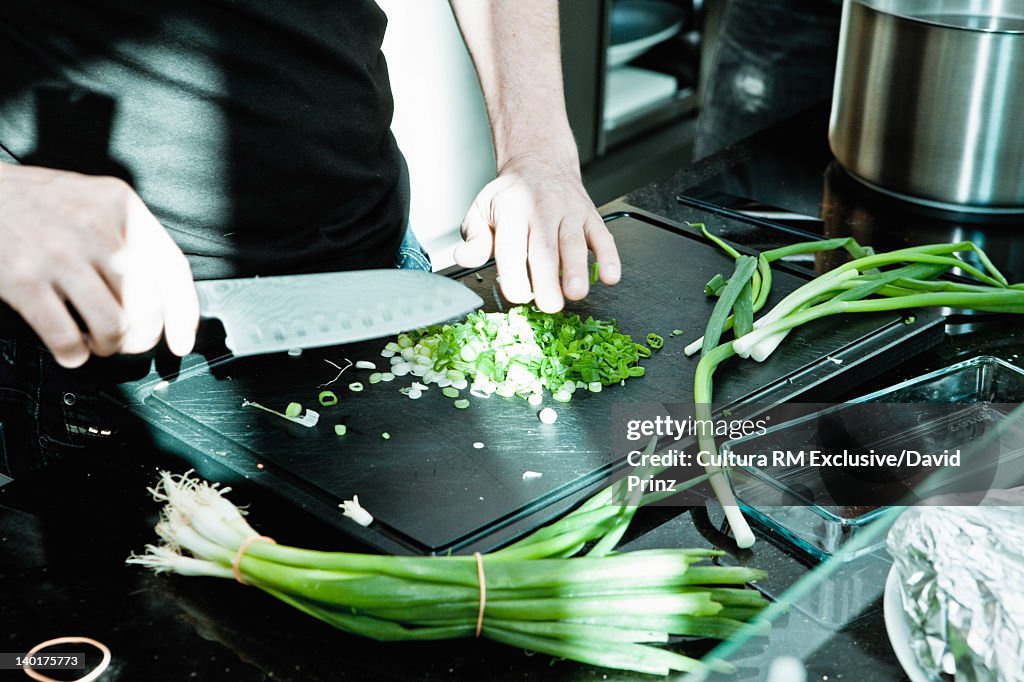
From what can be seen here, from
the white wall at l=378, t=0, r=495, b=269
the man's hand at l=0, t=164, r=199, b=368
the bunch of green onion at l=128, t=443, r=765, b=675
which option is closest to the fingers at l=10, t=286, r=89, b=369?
the man's hand at l=0, t=164, r=199, b=368

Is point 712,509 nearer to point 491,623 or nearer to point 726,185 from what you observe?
point 491,623

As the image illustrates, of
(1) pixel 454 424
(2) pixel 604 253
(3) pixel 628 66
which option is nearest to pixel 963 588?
(1) pixel 454 424

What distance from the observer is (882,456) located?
1099mm

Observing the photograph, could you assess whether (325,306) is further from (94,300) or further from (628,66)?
(628,66)

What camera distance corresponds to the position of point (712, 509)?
1117mm

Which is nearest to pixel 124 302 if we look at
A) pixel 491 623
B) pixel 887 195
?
pixel 491 623

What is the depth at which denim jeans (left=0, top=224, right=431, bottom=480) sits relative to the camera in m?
1.34

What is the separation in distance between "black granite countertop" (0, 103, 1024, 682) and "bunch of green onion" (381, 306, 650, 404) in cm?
25

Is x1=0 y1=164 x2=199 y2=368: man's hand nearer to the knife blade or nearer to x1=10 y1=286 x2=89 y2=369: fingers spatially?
x1=10 y1=286 x2=89 y2=369: fingers

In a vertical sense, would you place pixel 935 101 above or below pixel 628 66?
above

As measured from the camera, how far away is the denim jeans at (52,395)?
1.34m

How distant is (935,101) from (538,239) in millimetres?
680

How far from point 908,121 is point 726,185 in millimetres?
351

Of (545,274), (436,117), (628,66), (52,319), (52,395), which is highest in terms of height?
(52,319)
